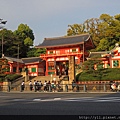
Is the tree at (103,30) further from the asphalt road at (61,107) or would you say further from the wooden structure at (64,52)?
the asphalt road at (61,107)

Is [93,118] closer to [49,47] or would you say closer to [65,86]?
[65,86]

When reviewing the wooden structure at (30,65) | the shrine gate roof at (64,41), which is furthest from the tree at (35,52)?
the wooden structure at (30,65)

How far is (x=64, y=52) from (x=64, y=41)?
3574 mm

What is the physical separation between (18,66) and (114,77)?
27172 millimetres

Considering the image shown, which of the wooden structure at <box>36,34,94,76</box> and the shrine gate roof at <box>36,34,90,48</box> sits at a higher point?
the shrine gate roof at <box>36,34,90,48</box>

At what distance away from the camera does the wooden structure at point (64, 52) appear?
171 feet

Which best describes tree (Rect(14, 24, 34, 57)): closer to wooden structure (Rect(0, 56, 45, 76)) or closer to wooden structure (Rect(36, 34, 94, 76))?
wooden structure (Rect(0, 56, 45, 76))

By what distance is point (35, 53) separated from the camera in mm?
67062

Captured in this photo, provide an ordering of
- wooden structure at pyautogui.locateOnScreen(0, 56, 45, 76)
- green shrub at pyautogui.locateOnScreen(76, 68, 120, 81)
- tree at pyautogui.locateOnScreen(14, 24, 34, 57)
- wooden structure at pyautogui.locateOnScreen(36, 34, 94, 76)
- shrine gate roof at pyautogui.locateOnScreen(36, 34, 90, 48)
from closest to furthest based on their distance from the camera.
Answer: green shrub at pyautogui.locateOnScreen(76, 68, 120, 81)
wooden structure at pyautogui.locateOnScreen(36, 34, 94, 76)
shrine gate roof at pyautogui.locateOnScreen(36, 34, 90, 48)
wooden structure at pyautogui.locateOnScreen(0, 56, 45, 76)
tree at pyautogui.locateOnScreen(14, 24, 34, 57)

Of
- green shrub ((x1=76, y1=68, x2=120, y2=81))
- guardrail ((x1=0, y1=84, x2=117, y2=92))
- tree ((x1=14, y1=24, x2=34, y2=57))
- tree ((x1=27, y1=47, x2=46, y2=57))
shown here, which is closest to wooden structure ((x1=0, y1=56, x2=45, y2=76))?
tree ((x1=27, y1=47, x2=46, y2=57))

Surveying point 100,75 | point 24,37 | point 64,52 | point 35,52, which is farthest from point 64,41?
point 100,75

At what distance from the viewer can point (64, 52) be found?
5375 cm

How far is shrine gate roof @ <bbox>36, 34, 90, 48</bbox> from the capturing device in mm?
53203

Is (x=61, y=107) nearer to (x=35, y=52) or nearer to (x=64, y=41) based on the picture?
(x=64, y=41)
